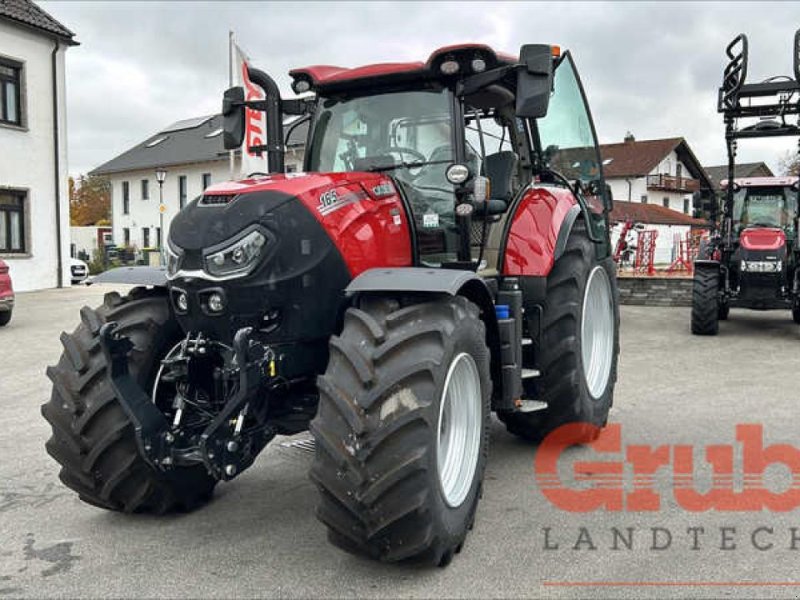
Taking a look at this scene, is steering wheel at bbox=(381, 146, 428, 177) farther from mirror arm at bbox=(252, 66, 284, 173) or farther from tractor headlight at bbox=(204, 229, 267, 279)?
tractor headlight at bbox=(204, 229, 267, 279)

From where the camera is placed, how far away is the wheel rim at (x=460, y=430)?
3580mm

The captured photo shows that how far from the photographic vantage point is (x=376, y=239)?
3.89 m

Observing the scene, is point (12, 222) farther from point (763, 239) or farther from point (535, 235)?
point (535, 235)

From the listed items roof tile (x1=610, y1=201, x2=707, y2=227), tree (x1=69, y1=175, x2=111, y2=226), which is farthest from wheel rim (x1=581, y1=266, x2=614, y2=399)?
tree (x1=69, y1=175, x2=111, y2=226)

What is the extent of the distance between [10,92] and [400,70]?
17.8m

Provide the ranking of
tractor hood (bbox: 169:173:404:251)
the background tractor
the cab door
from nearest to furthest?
tractor hood (bbox: 169:173:404:251), the cab door, the background tractor

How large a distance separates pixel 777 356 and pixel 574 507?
6.51 metres

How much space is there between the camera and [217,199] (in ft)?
11.9

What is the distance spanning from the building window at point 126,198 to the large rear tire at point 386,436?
1775 inches

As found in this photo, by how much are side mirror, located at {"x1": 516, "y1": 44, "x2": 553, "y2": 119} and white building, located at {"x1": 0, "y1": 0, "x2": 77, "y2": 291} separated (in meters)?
17.5

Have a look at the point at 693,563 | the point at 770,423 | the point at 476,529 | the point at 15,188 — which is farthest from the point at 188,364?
the point at 15,188

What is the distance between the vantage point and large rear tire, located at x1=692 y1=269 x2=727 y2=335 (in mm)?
11227

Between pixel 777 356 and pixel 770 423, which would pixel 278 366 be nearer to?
pixel 770 423

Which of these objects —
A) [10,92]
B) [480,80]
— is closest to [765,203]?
[480,80]
